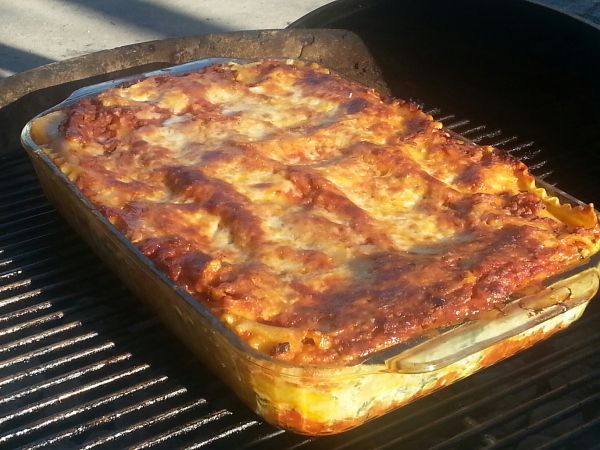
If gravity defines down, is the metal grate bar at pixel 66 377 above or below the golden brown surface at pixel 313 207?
below

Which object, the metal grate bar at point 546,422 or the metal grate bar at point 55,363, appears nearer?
the metal grate bar at point 546,422

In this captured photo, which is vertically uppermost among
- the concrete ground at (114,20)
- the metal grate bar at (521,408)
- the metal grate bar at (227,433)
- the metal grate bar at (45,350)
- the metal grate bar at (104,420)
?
the metal grate bar at (521,408)

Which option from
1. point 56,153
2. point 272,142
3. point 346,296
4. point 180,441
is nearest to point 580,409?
point 346,296

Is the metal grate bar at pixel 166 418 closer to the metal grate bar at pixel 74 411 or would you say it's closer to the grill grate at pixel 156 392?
the grill grate at pixel 156 392

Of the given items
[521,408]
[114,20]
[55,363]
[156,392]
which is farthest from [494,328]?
[114,20]

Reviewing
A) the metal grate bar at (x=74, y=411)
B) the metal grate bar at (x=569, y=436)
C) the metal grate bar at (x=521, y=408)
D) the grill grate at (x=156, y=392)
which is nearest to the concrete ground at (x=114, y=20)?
the grill grate at (x=156, y=392)

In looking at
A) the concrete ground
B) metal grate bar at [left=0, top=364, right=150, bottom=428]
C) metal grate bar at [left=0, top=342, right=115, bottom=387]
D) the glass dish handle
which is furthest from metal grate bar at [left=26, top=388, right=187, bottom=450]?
the concrete ground
